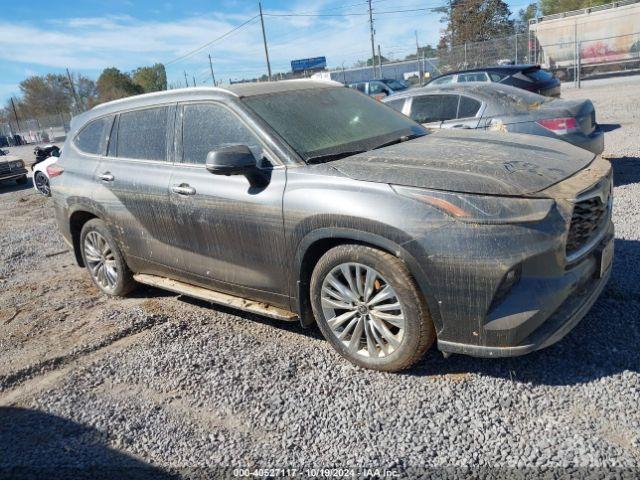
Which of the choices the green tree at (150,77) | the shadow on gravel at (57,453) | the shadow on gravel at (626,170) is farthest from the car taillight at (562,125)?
the green tree at (150,77)

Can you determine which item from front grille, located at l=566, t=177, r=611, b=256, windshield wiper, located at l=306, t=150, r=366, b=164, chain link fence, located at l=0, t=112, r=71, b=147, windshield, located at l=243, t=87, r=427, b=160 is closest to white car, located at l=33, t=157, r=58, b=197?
windshield, located at l=243, t=87, r=427, b=160

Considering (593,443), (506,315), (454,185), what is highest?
(454,185)

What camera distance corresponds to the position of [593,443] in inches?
101

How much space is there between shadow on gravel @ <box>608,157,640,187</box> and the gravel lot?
3.14m

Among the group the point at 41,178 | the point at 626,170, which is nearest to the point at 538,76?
the point at 626,170

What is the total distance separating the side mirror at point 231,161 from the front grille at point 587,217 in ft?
6.57

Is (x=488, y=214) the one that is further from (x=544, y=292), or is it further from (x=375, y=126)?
(x=375, y=126)

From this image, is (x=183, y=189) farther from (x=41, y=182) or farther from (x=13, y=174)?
(x=13, y=174)

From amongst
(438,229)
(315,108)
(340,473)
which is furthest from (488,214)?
(315,108)

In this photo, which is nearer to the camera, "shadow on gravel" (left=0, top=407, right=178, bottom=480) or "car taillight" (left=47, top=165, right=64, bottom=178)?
"shadow on gravel" (left=0, top=407, right=178, bottom=480)

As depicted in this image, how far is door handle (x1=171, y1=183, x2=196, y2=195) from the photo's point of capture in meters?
4.02

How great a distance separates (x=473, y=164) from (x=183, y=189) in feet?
7.09

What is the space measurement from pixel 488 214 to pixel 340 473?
151cm

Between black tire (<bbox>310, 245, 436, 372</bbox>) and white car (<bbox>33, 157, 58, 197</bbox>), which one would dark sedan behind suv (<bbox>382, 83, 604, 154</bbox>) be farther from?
white car (<bbox>33, 157, 58, 197</bbox>)
